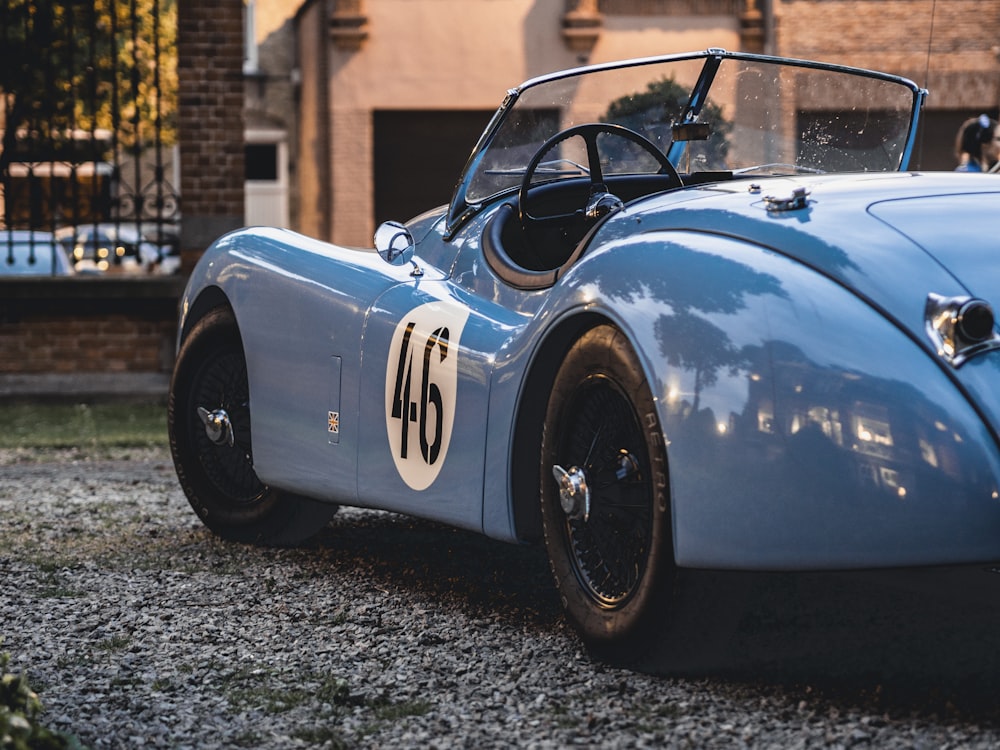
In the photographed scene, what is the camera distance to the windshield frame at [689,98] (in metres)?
4.63

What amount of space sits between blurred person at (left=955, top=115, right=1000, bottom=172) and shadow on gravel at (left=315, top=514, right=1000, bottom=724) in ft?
12.4

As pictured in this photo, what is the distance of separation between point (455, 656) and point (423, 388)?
82cm

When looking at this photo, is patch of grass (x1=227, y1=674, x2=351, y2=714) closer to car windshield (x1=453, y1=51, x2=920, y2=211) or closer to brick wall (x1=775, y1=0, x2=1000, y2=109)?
car windshield (x1=453, y1=51, x2=920, y2=211)

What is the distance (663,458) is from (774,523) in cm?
30

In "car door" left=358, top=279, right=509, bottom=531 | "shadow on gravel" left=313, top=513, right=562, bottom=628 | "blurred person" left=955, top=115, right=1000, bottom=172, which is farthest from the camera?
"blurred person" left=955, top=115, right=1000, bottom=172

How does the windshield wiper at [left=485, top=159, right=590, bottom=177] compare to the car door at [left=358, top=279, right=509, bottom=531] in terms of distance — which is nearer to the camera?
the car door at [left=358, top=279, right=509, bottom=531]

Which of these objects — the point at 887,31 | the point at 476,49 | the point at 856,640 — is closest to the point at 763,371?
the point at 856,640

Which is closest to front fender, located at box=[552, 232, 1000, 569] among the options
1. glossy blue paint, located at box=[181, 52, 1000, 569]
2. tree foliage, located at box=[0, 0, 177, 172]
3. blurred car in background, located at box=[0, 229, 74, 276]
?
glossy blue paint, located at box=[181, 52, 1000, 569]

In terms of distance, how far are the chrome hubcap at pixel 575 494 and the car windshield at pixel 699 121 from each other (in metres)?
1.36

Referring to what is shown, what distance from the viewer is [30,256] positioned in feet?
39.2

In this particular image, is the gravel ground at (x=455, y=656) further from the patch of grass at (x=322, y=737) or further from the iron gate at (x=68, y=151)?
the iron gate at (x=68, y=151)

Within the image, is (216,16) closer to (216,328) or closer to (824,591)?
(216,328)

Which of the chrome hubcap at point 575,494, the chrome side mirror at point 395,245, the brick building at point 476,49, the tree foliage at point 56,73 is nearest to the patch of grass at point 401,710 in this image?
the chrome hubcap at point 575,494

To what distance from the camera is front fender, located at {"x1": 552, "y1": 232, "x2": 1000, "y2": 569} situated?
2986 mm
